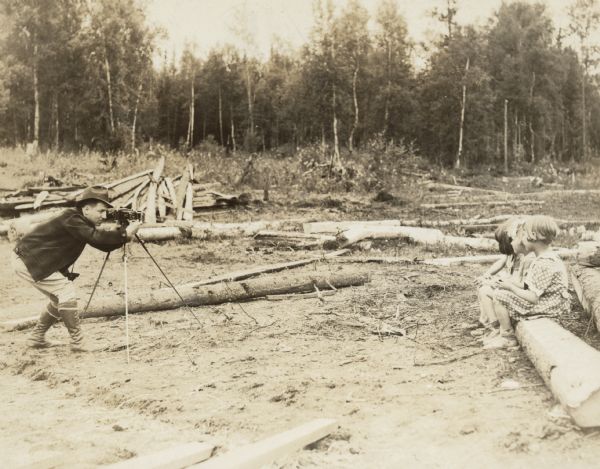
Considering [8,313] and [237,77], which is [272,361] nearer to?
[8,313]

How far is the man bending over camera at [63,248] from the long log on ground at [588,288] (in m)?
4.27

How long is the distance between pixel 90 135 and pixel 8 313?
36.4 meters

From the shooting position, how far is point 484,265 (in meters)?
10.5

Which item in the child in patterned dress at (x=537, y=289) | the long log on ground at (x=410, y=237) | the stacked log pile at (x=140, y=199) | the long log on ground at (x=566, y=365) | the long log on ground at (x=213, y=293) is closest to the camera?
the long log on ground at (x=566, y=365)

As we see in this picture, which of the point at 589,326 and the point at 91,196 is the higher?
the point at 91,196

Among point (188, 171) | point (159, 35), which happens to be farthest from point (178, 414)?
point (159, 35)

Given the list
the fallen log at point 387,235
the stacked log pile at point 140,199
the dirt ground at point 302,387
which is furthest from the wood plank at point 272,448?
the stacked log pile at point 140,199

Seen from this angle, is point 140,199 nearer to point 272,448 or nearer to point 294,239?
point 294,239

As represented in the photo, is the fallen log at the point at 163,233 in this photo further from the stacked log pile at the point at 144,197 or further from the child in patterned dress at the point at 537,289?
the child in patterned dress at the point at 537,289

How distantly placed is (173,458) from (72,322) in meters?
3.22

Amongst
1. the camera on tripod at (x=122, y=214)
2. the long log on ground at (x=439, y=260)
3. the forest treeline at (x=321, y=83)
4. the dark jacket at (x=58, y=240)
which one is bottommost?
the long log on ground at (x=439, y=260)

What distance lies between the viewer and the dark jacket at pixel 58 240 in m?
5.86

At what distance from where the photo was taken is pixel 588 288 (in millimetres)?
6289

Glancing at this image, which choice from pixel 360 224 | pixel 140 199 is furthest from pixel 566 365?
pixel 140 199
